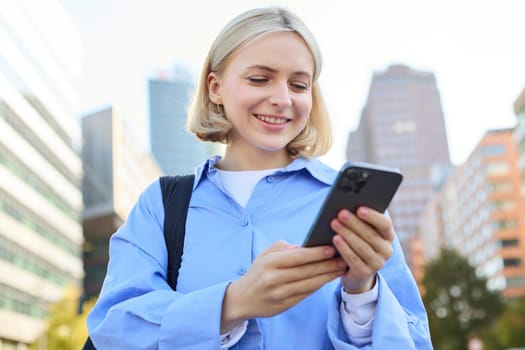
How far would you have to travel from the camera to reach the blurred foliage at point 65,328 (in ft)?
124

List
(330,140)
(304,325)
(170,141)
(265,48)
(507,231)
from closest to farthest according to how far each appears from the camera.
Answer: (304,325) < (265,48) < (330,140) < (507,231) < (170,141)

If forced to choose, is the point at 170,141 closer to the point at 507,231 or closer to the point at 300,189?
the point at 507,231

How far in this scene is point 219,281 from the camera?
2.09m

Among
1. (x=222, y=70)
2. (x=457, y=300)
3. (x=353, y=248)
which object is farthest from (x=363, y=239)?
(x=457, y=300)

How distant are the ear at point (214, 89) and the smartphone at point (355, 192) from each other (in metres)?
0.93

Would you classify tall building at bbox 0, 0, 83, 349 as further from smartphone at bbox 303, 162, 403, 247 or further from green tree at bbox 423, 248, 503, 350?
smartphone at bbox 303, 162, 403, 247

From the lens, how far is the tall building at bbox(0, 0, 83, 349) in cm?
4453

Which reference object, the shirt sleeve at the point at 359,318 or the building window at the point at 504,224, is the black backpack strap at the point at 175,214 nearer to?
the shirt sleeve at the point at 359,318

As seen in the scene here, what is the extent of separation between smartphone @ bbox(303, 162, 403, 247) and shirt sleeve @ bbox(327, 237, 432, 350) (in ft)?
1.04

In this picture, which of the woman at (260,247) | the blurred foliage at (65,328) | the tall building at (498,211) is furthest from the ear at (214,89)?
the tall building at (498,211)

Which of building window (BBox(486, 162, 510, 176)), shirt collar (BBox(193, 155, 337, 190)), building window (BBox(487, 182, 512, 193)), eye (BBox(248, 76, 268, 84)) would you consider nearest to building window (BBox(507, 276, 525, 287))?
building window (BBox(487, 182, 512, 193))

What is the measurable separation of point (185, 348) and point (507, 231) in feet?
275

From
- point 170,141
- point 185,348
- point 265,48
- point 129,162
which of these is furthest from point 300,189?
point 170,141

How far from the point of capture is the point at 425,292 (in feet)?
168
